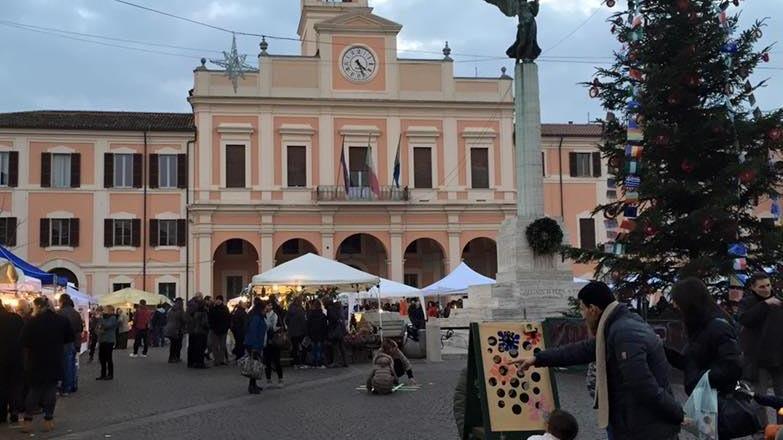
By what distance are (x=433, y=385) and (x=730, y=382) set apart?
33.7ft

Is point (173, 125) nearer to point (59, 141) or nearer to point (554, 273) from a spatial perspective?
point (59, 141)

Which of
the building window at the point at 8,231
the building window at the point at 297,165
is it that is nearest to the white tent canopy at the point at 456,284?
the building window at the point at 297,165

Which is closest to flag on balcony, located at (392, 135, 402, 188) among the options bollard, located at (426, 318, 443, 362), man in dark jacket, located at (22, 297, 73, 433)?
bollard, located at (426, 318, 443, 362)

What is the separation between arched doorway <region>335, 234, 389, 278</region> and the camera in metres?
44.0

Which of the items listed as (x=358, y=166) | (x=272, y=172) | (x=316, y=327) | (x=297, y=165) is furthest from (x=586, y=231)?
(x=316, y=327)

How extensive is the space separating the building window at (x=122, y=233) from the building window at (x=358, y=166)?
10.9m

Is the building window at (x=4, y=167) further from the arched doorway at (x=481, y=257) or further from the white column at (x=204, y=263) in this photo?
the arched doorway at (x=481, y=257)

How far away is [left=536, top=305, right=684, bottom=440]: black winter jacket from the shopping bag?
Answer: 360 mm

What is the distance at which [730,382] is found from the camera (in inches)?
195

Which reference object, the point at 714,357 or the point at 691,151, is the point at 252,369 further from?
the point at 714,357

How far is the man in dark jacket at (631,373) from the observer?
4.38m

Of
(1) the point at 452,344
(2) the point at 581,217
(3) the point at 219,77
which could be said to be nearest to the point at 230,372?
(1) the point at 452,344

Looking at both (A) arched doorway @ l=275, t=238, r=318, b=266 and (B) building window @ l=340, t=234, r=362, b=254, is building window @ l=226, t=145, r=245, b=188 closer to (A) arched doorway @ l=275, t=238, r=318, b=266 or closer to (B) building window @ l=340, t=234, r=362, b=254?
(A) arched doorway @ l=275, t=238, r=318, b=266

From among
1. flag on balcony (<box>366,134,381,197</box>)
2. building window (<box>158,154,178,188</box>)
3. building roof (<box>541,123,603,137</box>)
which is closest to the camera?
flag on balcony (<box>366,134,381,197</box>)
